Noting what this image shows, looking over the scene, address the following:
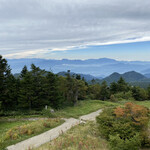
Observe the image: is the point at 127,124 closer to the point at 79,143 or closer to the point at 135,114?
the point at 135,114

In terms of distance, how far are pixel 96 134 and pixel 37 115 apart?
9181 millimetres

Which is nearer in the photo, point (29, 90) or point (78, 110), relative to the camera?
point (29, 90)

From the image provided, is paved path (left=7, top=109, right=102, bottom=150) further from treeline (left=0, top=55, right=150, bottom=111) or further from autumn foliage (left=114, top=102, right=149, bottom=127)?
treeline (left=0, top=55, right=150, bottom=111)

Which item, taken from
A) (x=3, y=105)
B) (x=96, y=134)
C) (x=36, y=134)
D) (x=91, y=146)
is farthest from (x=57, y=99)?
(x=91, y=146)

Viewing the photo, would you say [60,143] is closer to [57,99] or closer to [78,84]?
[57,99]

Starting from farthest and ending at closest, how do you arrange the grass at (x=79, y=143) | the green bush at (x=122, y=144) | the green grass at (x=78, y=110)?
the green grass at (x=78, y=110), the grass at (x=79, y=143), the green bush at (x=122, y=144)

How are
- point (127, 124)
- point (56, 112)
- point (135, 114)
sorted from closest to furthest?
1. point (127, 124)
2. point (135, 114)
3. point (56, 112)

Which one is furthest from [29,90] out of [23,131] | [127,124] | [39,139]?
[127,124]

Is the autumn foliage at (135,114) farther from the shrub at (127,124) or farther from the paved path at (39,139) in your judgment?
the paved path at (39,139)

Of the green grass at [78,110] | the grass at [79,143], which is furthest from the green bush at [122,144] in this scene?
the green grass at [78,110]

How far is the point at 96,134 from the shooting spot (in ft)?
35.4

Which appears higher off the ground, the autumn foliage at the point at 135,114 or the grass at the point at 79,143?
the autumn foliage at the point at 135,114

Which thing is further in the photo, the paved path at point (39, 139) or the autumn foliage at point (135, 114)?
the paved path at point (39, 139)

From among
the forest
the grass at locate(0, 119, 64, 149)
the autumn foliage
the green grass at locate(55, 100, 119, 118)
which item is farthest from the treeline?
the autumn foliage
